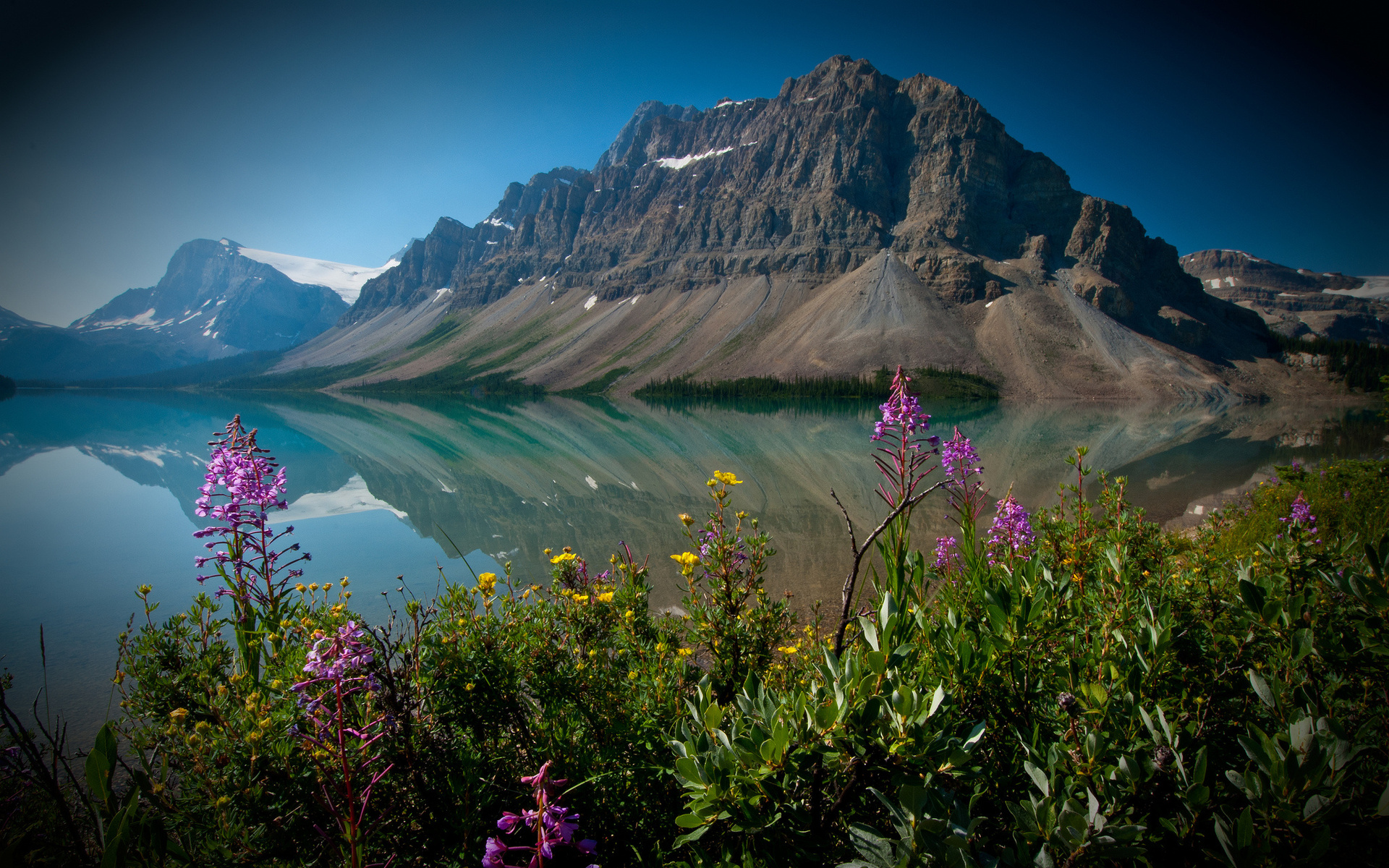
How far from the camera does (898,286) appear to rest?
14100cm

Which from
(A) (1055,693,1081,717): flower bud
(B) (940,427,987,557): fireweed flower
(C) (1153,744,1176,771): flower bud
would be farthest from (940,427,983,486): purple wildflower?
(C) (1153,744,1176,771): flower bud

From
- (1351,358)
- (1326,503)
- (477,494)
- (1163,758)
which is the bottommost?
(477,494)

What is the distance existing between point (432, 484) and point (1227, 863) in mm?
28684

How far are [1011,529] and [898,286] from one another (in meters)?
151

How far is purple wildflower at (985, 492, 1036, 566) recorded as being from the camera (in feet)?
15.1

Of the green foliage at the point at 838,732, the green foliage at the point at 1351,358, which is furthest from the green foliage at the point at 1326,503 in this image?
the green foliage at the point at 1351,358

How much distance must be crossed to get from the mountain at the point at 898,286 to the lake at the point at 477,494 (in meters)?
64.8

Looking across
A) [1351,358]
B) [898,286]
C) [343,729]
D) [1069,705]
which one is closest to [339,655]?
[343,729]

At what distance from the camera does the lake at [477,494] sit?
38.9ft

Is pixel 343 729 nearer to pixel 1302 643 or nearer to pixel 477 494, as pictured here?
pixel 1302 643

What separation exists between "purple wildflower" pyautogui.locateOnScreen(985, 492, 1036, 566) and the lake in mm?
2226

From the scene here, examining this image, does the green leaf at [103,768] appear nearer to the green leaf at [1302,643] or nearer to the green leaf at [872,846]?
the green leaf at [872,846]

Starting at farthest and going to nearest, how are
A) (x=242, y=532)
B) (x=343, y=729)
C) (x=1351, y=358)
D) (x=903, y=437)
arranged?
(x=1351, y=358)
(x=242, y=532)
(x=903, y=437)
(x=343, y=729)

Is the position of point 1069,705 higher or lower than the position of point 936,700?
lower
